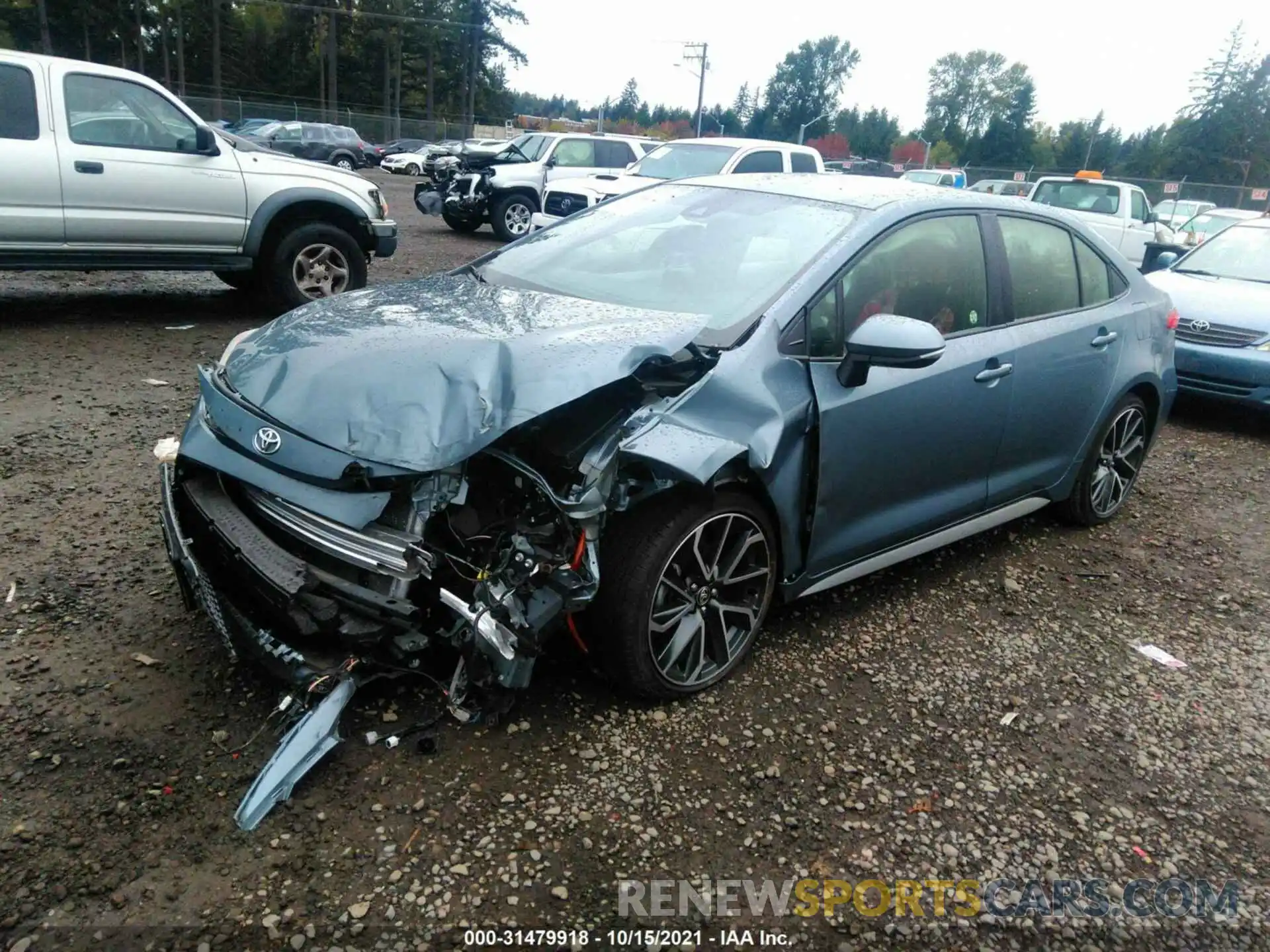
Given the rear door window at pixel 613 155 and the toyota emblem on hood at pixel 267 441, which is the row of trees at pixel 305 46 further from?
the toyota emblem on hood at pixel 267 441

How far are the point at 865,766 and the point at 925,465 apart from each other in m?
A: 1.23

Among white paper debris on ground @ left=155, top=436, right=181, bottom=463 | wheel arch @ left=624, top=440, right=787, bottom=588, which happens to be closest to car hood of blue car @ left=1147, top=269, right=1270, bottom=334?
wheel arch @ left=624, top=440, right=787, bottom=588

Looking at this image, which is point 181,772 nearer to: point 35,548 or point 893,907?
point 35,548

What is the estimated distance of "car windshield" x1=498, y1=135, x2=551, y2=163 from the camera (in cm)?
1503

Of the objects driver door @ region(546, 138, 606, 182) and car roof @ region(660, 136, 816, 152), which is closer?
car roof @ region(660, 136, 816, 152)

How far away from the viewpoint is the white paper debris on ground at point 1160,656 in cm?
355

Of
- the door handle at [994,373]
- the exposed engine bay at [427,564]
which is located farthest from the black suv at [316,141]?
the exposed engine bay at [427,564]

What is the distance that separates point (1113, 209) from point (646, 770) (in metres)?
14.8

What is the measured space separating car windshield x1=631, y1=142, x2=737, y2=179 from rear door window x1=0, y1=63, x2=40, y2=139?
668 cm

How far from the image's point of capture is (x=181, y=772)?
2.46 metres

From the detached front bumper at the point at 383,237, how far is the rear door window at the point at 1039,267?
5595 mm

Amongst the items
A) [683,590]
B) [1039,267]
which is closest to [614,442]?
[683,590]

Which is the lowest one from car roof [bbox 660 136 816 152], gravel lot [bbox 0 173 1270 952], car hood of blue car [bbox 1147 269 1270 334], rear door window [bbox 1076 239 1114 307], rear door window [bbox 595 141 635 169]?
gravel lot [bbox 0 173 1270 952]

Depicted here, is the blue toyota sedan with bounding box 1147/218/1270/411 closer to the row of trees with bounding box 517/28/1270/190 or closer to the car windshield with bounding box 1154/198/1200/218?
the car windshield with bounding box 1154/198/1200/218
